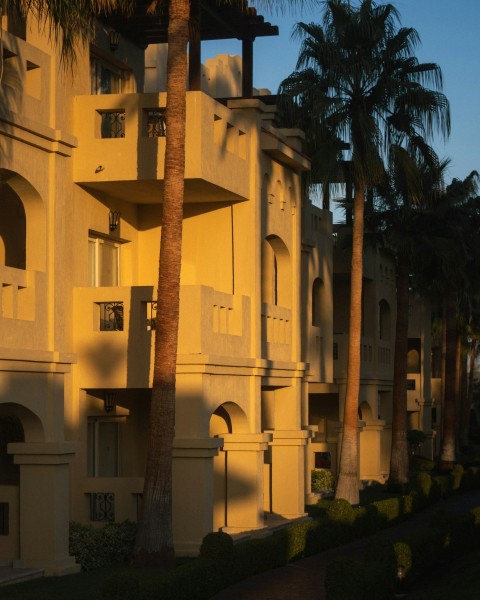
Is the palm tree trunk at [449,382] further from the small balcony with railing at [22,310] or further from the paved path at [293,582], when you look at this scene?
the small balcony with railing at [22,310]

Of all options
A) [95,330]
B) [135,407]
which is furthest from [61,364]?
[135,407]

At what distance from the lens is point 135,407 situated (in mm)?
23812

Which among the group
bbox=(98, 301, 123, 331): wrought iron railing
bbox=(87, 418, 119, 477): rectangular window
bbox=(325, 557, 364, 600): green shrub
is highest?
bbox=(98, 301, 123, 331): wrought iron railing

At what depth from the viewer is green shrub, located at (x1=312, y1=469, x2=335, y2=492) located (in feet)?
120

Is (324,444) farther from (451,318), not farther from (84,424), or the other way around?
(84,424)

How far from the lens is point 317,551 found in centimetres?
2294

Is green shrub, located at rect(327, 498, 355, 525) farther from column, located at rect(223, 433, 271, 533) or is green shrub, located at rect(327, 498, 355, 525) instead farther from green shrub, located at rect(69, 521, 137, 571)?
green shrub, located at rect(69, 521, 137, 571)

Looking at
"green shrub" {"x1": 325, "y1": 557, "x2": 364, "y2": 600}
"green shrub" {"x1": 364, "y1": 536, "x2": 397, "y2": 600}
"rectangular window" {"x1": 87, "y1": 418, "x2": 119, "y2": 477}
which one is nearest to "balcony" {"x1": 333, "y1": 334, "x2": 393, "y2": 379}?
"rectangular window" {"x1": 87, "y1": 418, "x2": 119, "y2": 477}

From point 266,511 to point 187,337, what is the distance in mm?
7469

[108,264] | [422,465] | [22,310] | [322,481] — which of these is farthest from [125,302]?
[422,465]

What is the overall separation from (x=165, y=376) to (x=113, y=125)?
6154 mm

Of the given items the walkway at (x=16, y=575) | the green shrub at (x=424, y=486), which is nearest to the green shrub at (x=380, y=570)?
the walkway at (x=16, y=575)

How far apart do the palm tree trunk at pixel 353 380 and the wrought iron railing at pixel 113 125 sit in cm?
1035

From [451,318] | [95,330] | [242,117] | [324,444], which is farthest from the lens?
[451,318]
